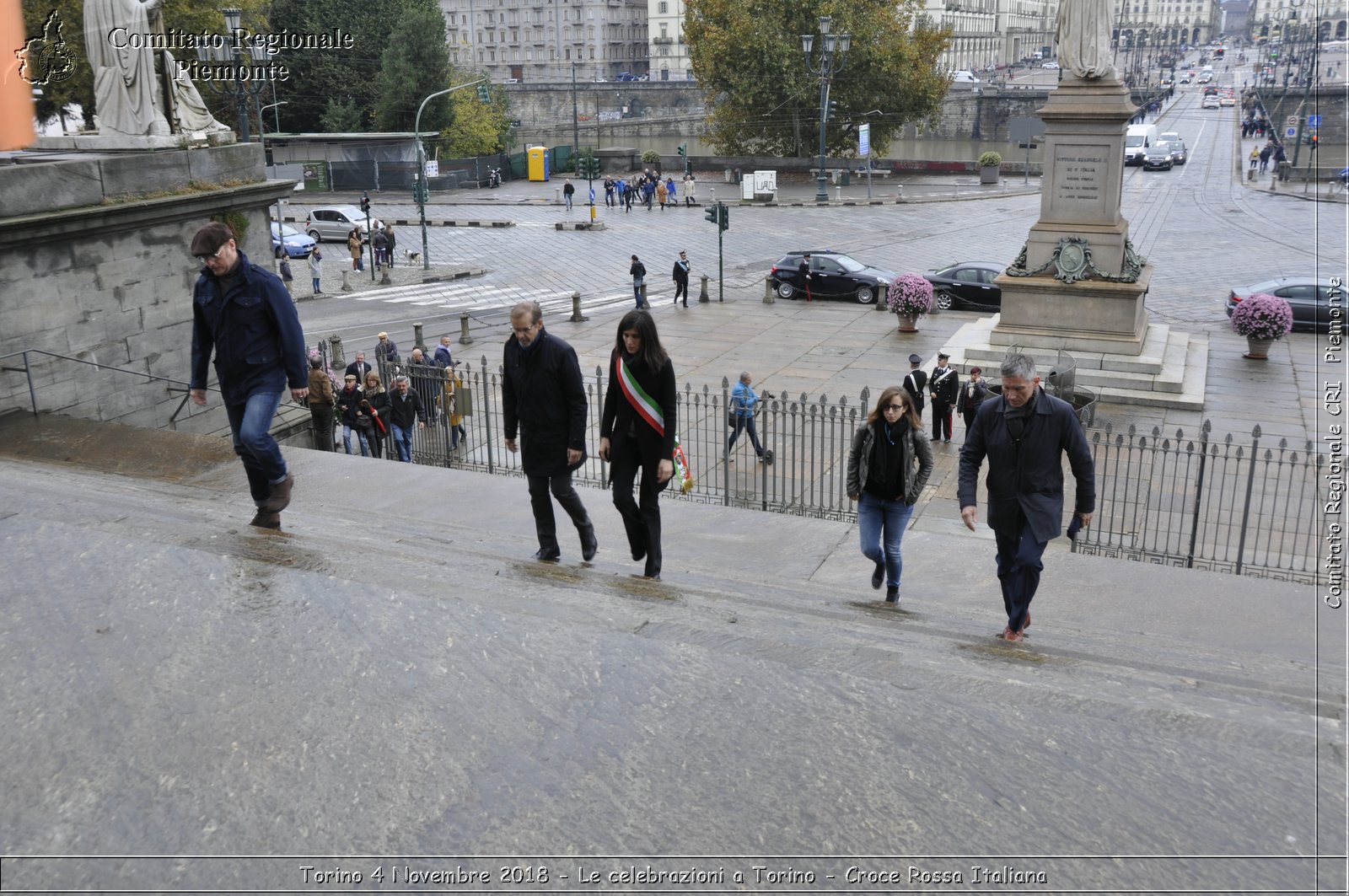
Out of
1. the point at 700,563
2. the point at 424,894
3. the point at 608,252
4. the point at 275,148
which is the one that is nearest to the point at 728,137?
the point at 275,148

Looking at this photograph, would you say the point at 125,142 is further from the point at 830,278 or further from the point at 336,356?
the point at 830,278

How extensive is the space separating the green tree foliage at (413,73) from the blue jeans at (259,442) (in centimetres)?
5673

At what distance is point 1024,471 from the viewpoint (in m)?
5.76

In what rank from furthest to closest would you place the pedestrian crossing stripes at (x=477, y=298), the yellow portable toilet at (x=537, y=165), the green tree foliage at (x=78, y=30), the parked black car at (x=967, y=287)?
the yellow portable toilet at (x=537, y=165) < the green tree foliage at (x=78, y=30) < the pedestrian crossing stripes at (x=477, y=298) < the parked black car at (x=967, y=287)

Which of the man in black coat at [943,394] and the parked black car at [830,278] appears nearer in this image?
the man in black coat at [943,394]

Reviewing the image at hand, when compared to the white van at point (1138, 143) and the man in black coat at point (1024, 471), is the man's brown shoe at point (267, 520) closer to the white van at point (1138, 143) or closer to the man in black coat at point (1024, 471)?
the man in black coat at point (1024, 471)

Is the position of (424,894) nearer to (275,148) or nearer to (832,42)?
(832,42)

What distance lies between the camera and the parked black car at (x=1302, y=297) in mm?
20594

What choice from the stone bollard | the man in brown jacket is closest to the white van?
the stone bollard

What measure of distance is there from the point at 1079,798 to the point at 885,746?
669 millimetres

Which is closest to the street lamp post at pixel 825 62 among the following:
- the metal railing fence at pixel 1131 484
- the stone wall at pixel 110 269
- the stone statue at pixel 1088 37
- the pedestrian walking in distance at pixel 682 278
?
the pedestrian walking in distance at pixel 682 278

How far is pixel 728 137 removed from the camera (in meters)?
59.8

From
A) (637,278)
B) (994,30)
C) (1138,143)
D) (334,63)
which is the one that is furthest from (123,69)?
→ (994,30)

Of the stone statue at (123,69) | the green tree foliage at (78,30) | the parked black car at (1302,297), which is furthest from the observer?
the green tree foliage at (78,30)
